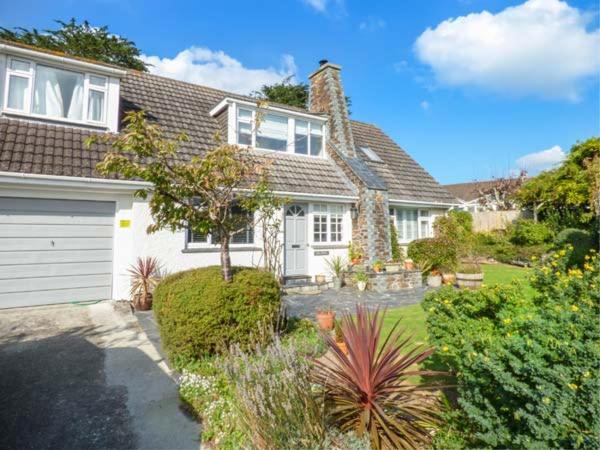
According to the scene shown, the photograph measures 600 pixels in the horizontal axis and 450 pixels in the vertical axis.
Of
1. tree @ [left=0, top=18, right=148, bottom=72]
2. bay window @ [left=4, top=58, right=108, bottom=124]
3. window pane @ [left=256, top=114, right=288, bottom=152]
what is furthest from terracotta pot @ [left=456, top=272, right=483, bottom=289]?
tree @ [left=0, top=18, right=148, bottom=72]

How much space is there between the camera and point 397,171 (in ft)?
53.0

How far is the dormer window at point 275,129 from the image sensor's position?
11953mm

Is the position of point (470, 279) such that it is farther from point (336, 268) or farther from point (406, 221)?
point (406, 221)

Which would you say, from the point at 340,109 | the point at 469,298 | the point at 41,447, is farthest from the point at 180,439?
the point at 340,109

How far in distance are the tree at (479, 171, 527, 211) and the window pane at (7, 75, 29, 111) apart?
32.2m

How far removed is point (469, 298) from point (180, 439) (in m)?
3.45

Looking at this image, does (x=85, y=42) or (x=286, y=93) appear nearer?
(x=85, y=42)

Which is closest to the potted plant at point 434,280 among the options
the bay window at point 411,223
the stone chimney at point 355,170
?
the stone chimney at point 355,170

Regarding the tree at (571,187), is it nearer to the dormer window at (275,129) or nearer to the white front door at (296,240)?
the dormer window at (275,129)

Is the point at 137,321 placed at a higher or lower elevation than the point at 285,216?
lower

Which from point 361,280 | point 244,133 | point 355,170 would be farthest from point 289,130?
point 361,280

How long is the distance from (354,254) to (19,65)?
1228cm

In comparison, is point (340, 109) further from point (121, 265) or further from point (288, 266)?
point (121, 265)

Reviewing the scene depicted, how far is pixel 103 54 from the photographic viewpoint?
20.9 meters
